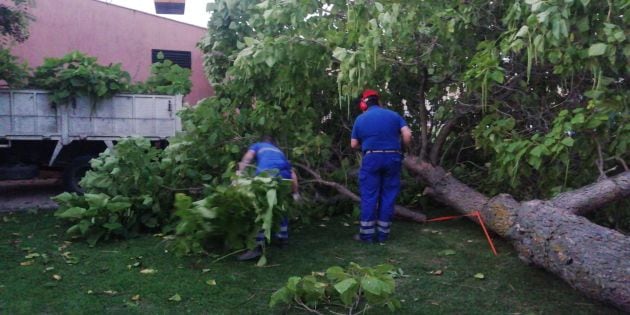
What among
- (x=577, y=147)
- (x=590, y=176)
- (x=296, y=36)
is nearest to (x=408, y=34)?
(x=296, y=36)

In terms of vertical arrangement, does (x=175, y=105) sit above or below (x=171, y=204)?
above

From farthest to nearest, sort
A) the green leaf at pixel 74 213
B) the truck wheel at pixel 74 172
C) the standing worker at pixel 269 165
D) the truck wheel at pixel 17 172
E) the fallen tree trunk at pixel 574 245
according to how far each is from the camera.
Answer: the truck wheel at pixel 74 172 → the truck wheel at pixel 17 172 → the green leaf at pixel 74 213 → the standing worker at pixel 269 165 → the fallen tree trunk at pixel 574 245

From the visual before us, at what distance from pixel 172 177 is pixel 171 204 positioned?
32 centimetres

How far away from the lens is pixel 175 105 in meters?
9.69

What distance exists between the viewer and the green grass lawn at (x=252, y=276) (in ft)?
14.1

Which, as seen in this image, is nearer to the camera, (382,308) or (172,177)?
(382,308)

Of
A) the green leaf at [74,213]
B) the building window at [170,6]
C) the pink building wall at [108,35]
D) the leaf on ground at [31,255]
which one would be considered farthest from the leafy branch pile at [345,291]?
the building window at [170,6]

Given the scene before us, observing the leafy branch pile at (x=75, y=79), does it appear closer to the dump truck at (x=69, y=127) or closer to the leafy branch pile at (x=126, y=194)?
the dump truck at (x=69, y=127)

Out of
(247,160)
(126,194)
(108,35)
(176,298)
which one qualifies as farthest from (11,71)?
(176,298)

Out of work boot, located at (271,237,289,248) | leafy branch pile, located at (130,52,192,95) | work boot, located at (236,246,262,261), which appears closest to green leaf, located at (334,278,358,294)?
work boot, located at (236,246,262,261)

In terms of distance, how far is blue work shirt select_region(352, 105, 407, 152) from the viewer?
19.8 ft

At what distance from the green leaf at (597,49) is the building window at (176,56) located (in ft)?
36.0

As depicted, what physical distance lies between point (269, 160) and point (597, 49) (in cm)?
297

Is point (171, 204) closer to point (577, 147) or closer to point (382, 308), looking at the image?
point (382, 308)
